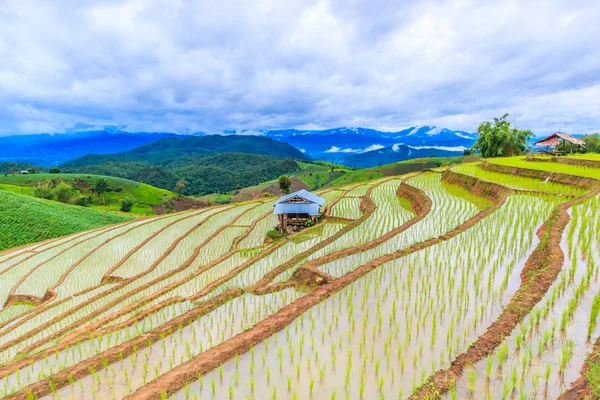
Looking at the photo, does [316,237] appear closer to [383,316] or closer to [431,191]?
[383,316]

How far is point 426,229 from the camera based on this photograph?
30.6ft

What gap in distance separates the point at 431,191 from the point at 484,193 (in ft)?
8.83

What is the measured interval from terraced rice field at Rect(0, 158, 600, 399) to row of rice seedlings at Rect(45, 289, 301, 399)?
0.08ft

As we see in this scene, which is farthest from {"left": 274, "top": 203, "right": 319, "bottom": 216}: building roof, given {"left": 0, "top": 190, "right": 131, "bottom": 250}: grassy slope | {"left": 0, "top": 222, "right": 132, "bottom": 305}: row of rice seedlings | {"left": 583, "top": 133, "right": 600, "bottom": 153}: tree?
{"left": 583, "top": 133, "right": 600, "bottom": 153}: tree

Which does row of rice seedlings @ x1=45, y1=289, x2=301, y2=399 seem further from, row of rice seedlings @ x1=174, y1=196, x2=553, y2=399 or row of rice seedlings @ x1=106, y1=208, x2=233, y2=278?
row of rice seedlings @ x1=106, y1=208, x2=233, y2=278

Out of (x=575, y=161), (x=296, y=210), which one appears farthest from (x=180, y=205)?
(x=575, y=161)

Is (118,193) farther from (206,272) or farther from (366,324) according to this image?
(366,324)

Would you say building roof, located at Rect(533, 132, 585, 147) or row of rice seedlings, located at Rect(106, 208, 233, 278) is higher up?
building roof, located at Rect(533, 132, 585, 147)

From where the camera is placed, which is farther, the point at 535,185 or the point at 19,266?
the point at 19,266

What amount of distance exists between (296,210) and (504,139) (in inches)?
1097

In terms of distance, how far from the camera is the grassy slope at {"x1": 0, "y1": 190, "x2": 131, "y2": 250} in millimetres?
25750

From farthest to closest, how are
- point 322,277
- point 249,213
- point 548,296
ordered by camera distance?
point 249,213 < point 322,277 < point 548,296

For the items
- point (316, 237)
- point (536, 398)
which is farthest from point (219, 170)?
point (536, 398)

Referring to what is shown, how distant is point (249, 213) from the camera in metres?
19.6
